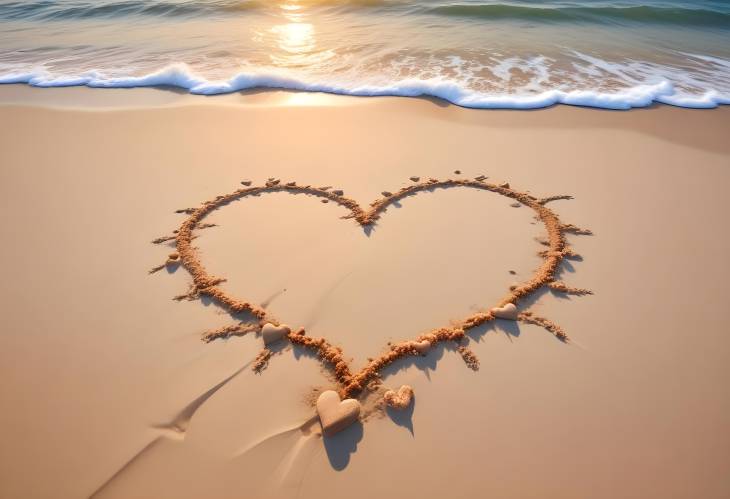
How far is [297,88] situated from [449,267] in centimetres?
376

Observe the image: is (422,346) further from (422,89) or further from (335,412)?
(422,89)

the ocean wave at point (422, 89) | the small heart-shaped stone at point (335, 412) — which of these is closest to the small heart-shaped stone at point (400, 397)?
the small heart-shaped stone at point (335, 412)

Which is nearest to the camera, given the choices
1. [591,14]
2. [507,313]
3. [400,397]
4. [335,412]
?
[335,412]

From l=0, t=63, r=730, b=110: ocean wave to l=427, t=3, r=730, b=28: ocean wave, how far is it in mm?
4241

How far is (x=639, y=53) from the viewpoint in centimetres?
672

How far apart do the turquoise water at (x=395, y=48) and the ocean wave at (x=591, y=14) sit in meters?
0.04

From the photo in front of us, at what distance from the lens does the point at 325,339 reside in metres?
2.30

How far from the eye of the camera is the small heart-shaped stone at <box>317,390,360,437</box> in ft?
6.03

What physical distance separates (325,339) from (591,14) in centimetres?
1006

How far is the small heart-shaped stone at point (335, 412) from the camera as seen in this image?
184 centimetres

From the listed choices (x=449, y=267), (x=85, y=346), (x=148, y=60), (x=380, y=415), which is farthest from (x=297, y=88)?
(x=380, y=415)

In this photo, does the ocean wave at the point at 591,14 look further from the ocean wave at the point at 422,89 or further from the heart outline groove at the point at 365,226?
the heart outline groove at the point at 365,226

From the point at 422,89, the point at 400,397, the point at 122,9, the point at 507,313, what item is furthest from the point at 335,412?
the point at 122,9

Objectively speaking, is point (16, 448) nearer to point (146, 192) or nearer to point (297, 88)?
point (146, 192)
